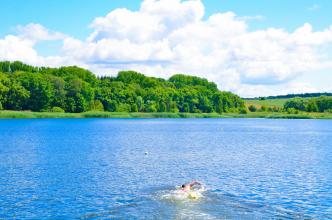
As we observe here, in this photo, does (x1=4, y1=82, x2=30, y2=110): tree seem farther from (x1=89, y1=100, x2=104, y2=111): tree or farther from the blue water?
the blue water

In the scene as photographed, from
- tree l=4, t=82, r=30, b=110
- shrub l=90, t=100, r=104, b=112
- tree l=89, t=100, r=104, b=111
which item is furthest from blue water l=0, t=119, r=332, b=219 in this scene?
shrub l=90, t=100, r=104, b=112

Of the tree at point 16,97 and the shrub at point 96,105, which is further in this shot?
the shrub at point 96,105

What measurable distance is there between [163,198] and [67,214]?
6340 millimetres

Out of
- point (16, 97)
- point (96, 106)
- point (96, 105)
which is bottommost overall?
point (96, 106)

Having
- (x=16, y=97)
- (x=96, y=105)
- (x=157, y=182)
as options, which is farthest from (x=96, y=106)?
(x=157, y=182)

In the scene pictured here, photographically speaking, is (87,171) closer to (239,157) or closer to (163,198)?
(163,198)

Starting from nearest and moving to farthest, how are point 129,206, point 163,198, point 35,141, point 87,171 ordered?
point 129,206 < point 163,198 < point 87,171 < point 35,141

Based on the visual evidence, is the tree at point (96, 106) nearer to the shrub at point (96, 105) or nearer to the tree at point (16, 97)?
the shrub at point (96, 105)

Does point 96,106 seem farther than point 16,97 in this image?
Yes

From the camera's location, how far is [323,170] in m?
39.6

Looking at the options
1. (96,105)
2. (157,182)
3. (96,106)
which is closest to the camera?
(157,182)

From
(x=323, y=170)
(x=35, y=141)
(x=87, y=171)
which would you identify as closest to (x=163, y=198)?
(x=87, y=171)

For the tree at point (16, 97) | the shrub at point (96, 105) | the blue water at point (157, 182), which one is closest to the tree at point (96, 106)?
the shrub at point (96, 105)

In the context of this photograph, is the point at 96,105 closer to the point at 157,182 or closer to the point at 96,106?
the point at 96,106
